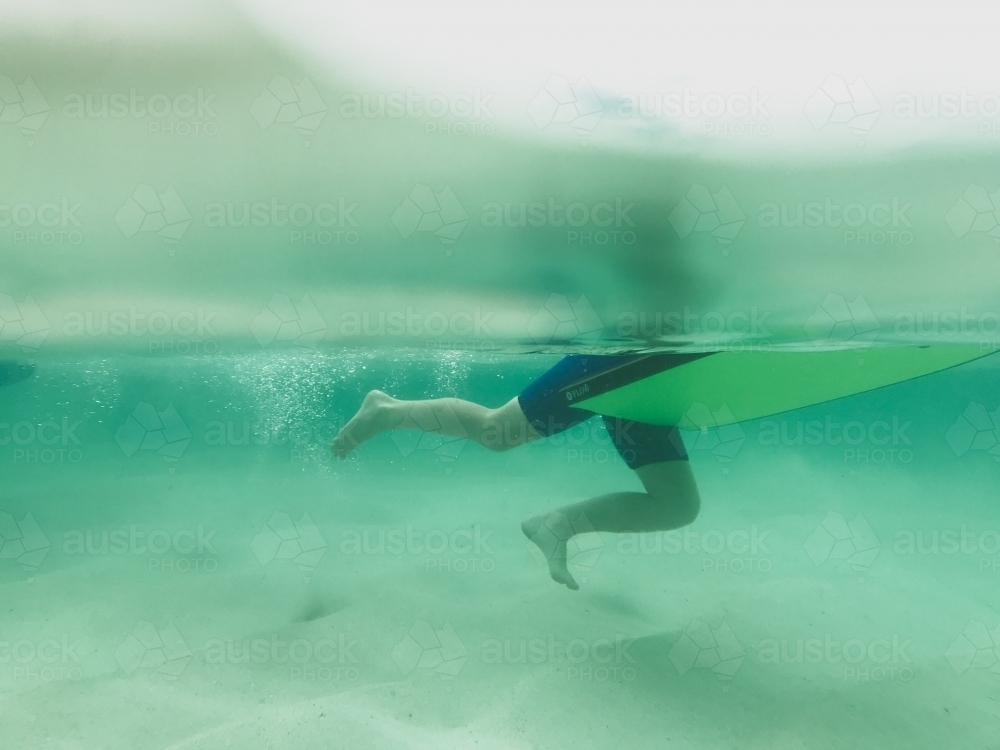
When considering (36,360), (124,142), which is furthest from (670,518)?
(36,360)

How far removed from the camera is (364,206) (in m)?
3.73

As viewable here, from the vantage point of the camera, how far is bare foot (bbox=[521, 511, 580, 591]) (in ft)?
12.5

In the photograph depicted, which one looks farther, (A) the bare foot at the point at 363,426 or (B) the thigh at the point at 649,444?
(A) the bare foot at the point at 363,426

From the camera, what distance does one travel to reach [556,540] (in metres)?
3.87

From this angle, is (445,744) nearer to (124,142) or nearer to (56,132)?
(124,142)

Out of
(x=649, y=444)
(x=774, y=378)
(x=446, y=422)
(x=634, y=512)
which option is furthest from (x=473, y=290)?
(x=774, y=378)

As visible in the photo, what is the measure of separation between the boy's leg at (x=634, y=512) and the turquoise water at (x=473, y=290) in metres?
0.63

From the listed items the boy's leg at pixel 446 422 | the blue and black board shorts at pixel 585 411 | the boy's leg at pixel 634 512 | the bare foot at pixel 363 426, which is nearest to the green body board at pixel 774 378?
the blue and black board shorts at pixel 585 411

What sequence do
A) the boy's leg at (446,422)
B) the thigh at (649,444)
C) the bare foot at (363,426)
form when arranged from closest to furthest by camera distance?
the thigh at (649,444)
the boy's leg at (446,422)
the bare foot at (363,426)

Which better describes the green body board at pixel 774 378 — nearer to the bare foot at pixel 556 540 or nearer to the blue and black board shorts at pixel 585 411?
the blue and black board shorts at pixel 585 411

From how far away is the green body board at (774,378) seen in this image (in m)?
4.62

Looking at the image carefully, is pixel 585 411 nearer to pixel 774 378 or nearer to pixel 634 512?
pixel 634 512

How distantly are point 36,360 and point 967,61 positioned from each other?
13553 millimetres

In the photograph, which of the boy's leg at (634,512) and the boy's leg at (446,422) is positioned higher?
the boy's leg at (446,422)
